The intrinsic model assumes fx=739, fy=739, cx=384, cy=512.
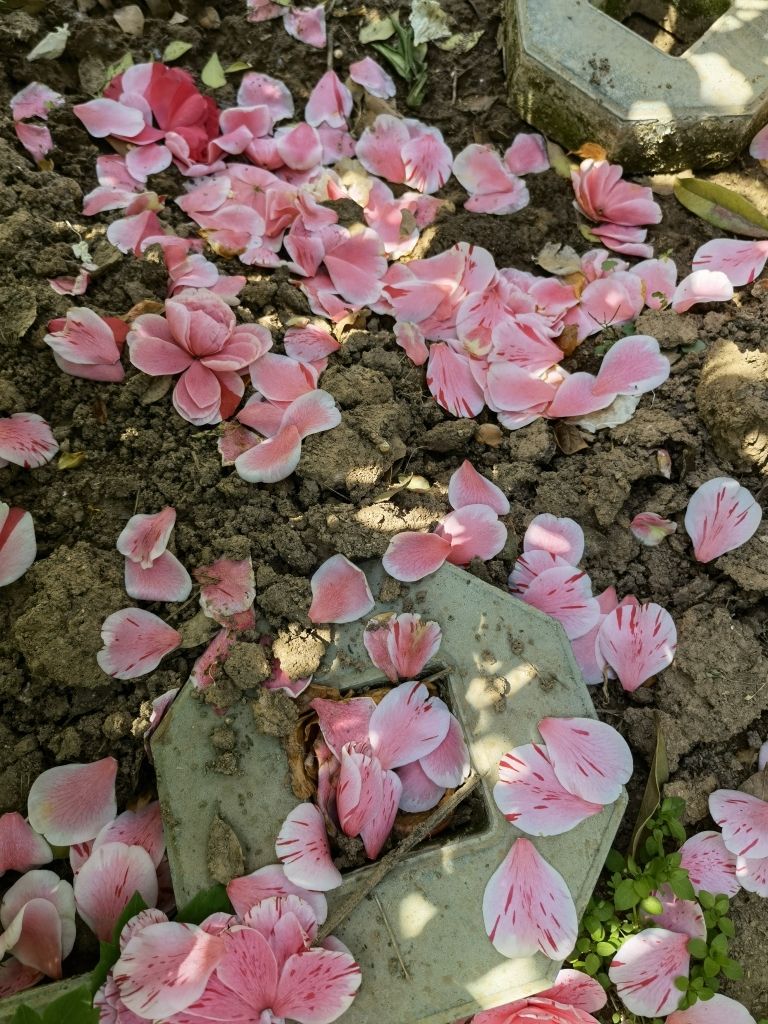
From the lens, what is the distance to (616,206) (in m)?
1.88

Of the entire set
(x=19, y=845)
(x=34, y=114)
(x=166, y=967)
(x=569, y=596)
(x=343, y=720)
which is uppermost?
(x=34, y=114)

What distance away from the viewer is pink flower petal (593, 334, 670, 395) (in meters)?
1.64

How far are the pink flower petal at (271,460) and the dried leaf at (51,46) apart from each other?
1.30 metres

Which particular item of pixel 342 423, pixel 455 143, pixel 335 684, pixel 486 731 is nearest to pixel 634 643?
pixel 486 731

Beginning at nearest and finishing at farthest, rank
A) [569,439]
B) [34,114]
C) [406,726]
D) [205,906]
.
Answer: [205,906]
[406,726]
[569,439]
[34,114]

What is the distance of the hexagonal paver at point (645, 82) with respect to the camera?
1.84 metres

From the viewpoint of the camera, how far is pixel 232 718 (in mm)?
1320

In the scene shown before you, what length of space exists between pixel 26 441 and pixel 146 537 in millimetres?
311

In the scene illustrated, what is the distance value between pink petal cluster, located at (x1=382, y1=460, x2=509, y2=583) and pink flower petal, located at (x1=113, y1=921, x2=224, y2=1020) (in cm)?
68

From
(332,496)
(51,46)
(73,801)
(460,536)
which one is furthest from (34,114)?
Answer: (73,801)

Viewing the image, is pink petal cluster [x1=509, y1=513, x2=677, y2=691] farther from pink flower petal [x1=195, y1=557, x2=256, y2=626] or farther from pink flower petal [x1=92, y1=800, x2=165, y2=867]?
pink flower petal [x1=92, y1=800, x2=165, y2=867]

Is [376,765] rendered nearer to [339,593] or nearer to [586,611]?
[339,593]

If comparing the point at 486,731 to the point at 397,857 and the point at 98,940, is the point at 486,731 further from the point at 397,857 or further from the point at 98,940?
the point at 98,940

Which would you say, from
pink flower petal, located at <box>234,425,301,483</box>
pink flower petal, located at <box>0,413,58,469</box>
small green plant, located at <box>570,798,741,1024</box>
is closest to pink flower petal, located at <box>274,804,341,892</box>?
small green plant, located at <box>570,798,741,1024</box>
